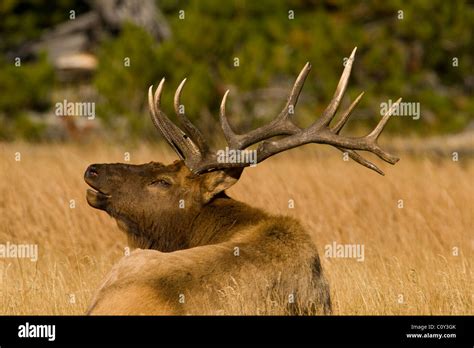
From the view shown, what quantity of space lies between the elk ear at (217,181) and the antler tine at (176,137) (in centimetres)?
17

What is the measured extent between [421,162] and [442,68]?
7525mm

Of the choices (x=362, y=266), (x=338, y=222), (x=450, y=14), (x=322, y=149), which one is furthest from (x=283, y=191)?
(x=450, y=14)

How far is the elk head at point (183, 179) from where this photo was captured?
25.3 feet

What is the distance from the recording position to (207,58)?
20.9 m
